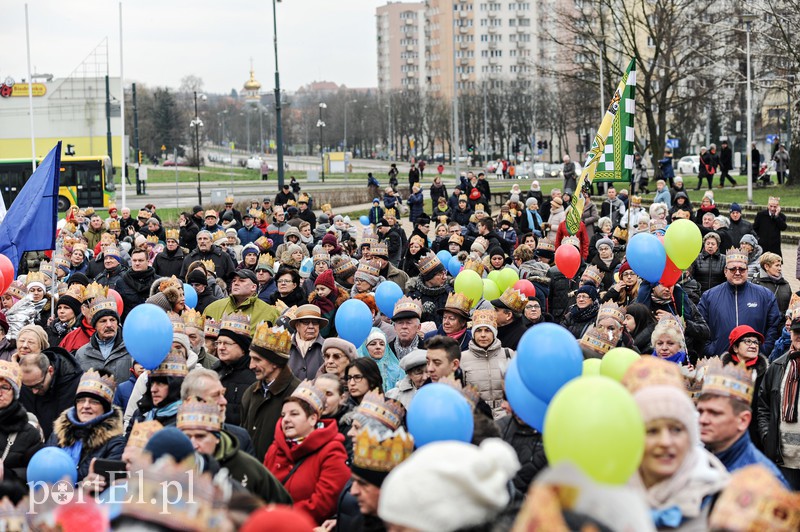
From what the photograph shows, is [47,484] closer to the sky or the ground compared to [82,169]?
closer to the ground

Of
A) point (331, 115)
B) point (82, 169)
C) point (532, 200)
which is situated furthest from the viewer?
point (331, 115)

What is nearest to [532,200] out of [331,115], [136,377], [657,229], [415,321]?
Answer: [657,229]

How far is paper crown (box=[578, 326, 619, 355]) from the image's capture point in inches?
304

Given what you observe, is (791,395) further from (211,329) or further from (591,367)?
(211,329)

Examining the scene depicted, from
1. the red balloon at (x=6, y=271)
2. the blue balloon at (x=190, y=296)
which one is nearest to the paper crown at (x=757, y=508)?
the blue balloon at (x=190, y=296)

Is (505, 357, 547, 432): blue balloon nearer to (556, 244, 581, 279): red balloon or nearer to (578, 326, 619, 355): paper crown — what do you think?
(578, 326, 619, 355): paper crown

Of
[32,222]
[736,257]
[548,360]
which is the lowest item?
[548,360]

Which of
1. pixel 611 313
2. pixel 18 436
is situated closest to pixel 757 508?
pixel 18 436

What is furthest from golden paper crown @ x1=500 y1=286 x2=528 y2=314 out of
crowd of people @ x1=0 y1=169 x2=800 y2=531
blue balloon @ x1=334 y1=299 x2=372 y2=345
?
blue balloon @ x1=334 y1=299 x2=372 y2=345

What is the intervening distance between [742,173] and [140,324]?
46.1 metres

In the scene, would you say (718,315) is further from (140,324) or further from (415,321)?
(140,324)

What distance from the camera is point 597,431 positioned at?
3477 millimetres

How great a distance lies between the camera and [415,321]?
30.6 ft

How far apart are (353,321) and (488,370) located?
1.66 meters
